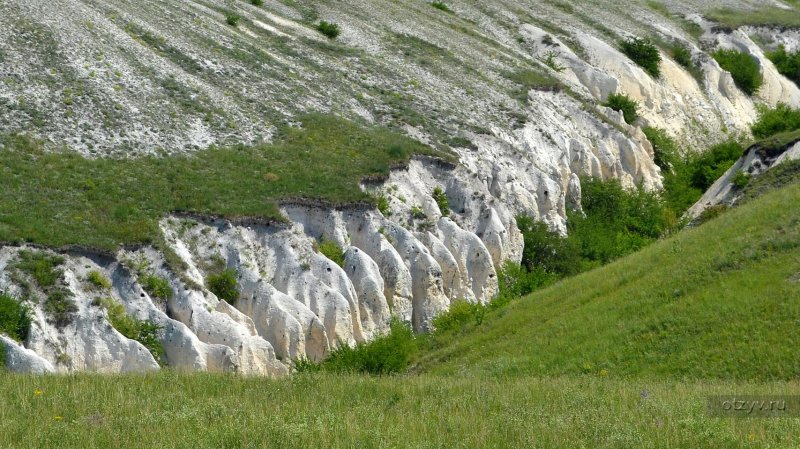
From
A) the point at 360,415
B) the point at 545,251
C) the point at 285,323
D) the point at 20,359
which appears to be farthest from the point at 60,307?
the point at 545,251

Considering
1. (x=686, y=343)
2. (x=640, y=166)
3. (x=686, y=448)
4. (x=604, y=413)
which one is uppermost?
(x=686, y=448)

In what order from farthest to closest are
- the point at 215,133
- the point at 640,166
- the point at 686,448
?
the point at 640,166, the point at 215,133, the point at 686,448

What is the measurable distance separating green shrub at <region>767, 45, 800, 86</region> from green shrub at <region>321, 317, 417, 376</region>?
53.9 meters

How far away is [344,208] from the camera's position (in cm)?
4103

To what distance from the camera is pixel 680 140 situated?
67562 mm

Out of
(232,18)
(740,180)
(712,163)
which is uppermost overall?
(740,180)

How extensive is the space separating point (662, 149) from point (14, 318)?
44.8m

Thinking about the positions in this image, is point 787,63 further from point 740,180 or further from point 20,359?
point 20,359

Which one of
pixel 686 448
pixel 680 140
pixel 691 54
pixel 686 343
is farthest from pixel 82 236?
pixel 691 54

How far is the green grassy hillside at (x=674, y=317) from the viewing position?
29.4 metres

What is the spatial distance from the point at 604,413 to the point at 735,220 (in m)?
22.4

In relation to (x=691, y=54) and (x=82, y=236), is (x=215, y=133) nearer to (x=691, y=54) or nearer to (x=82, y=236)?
(x=82, y=236)

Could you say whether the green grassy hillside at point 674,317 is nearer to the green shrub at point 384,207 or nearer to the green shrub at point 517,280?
the green shrub at point 517,280

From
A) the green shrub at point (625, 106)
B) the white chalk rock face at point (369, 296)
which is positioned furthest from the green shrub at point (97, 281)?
the green shrub at point (625, 106)
